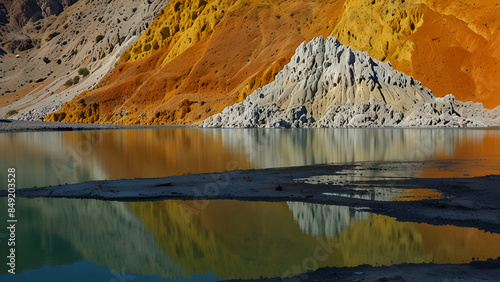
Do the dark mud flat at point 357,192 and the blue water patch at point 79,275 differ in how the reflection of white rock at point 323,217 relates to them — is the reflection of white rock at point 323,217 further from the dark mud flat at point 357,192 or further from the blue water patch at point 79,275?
the blue water patch at point 79,275

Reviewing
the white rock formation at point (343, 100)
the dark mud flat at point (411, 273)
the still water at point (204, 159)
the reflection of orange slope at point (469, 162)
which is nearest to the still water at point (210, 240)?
the dark mud flat at point (411, 273)

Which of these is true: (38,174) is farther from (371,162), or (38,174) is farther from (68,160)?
(371,162)

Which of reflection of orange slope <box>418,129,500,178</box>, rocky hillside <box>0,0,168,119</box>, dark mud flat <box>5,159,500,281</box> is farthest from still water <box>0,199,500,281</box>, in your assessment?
rocky hillside <box>0,0,168,119</box>

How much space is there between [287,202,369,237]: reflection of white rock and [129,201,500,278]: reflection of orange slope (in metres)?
0.19

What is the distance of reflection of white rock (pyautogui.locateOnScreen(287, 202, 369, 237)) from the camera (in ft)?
38.1

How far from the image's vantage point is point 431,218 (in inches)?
484

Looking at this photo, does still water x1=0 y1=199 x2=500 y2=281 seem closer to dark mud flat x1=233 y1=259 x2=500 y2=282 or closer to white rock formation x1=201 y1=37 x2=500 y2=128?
dark mud flat x1=233 y1=259 x2=500 y2=282

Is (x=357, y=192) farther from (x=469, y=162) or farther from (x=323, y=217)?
(x=469, y=162)

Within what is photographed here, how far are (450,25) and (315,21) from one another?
29.6 meters

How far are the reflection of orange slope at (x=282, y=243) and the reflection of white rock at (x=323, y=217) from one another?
191 mm

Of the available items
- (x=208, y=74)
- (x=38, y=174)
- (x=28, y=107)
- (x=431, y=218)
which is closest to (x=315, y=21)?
(x=208, y=74)

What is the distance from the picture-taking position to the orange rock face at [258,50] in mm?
85875

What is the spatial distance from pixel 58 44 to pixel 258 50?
92.5 meters

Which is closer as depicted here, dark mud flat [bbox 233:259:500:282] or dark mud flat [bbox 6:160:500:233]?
dark mud flat [bbox 233:259:500:282]
